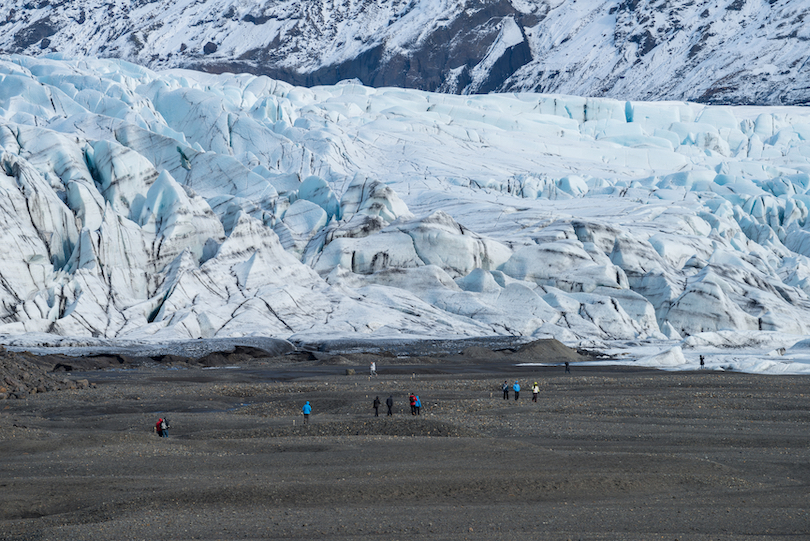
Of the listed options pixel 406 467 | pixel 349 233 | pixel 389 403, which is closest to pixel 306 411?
pixel 389 403

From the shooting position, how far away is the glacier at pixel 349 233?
172 feet

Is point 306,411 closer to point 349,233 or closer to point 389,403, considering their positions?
point 389,403

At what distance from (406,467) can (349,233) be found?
164 ft

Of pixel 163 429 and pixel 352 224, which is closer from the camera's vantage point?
pixel 163 429

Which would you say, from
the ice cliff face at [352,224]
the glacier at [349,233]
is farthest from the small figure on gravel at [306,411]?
the ice cliff face at [352,224]

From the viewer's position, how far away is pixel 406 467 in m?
15.8

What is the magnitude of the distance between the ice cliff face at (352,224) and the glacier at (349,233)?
0.59 feet

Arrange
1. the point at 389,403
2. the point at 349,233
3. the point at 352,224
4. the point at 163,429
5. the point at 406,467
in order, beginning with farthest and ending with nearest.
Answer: the point at 352,224, the point at 349,233, the point at 389,403, the point at 163,429, the point at 406,467

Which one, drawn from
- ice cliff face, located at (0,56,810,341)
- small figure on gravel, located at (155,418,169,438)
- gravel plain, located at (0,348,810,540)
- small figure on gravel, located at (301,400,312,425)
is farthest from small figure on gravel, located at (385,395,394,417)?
ice cliff face, located at (0,56,810,341)

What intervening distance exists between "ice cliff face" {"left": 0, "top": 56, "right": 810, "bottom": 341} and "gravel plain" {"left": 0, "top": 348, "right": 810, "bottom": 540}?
2492 cm

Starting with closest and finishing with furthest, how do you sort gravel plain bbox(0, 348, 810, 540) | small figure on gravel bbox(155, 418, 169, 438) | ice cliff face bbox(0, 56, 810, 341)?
gravel plain bbox(0, 348, 810, 540) < small figure on gravel bbox(155, 418, 169, 438) < ice cliff face bbox(0, 56, 810, 341)

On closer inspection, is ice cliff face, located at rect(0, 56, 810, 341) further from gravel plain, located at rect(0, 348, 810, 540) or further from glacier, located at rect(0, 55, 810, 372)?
gravel plain, located at rect(0, 348, 810, 540)

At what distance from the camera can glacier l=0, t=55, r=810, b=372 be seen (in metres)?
52.6

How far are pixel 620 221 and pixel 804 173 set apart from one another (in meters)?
33.0
